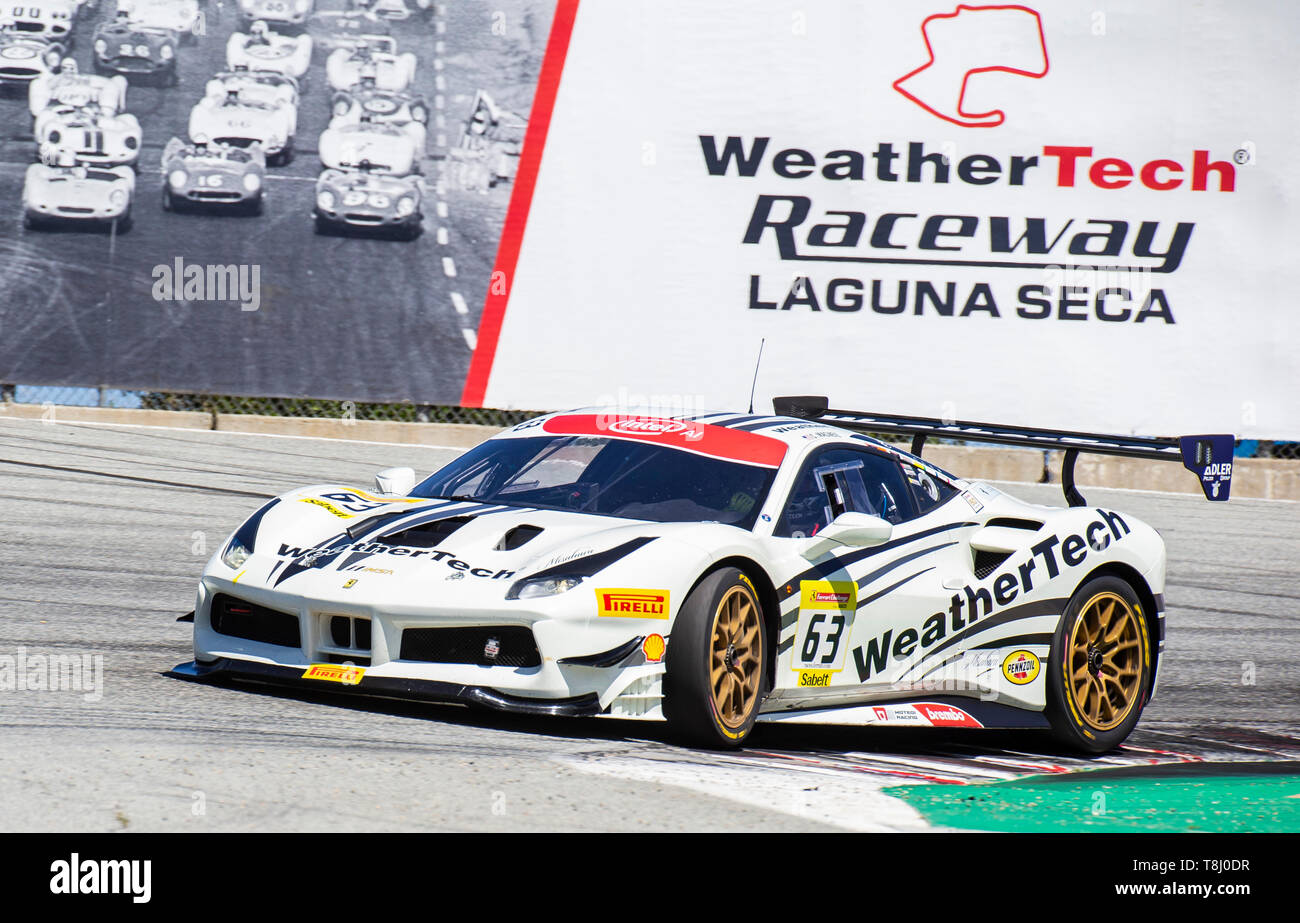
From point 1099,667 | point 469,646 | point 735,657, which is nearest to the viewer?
point 469,646

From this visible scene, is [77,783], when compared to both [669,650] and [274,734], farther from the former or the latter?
[669,650]

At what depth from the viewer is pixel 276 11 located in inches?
682

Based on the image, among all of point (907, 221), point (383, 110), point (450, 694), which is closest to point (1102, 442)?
point (450, 694)

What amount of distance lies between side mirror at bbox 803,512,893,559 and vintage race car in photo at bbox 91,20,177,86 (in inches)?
503

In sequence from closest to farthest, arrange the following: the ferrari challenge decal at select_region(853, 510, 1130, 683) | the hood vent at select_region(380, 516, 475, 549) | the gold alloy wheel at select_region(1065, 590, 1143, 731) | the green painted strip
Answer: the green painted strip, the hood vent at select_region(380, 516, 475, 549), the ferrari challenge decal at select_region(853, 510, 1130, 683), the gold alloy wheel at select_region(1065, 590, 1143, 731)

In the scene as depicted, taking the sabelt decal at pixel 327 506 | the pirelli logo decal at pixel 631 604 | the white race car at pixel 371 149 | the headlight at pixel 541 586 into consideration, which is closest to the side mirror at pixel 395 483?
the sabelt decal at pixel 327 506

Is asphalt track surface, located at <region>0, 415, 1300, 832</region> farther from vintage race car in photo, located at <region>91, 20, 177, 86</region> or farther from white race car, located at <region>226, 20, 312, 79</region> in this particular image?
white race car, located at <region>226, 20, 312, 79</region>

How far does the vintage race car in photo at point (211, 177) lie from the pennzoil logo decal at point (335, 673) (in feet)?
39.3

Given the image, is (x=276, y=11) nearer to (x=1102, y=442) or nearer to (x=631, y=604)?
(x=1102, y=442)

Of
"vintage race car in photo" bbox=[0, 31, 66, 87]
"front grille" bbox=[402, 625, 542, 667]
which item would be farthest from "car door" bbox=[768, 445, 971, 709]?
"vintage race car in photo" bbox=[0, 31, 66, 87]

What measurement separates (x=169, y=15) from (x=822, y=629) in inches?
523

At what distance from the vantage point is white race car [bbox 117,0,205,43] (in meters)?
17.1

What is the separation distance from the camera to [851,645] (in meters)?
6.48
